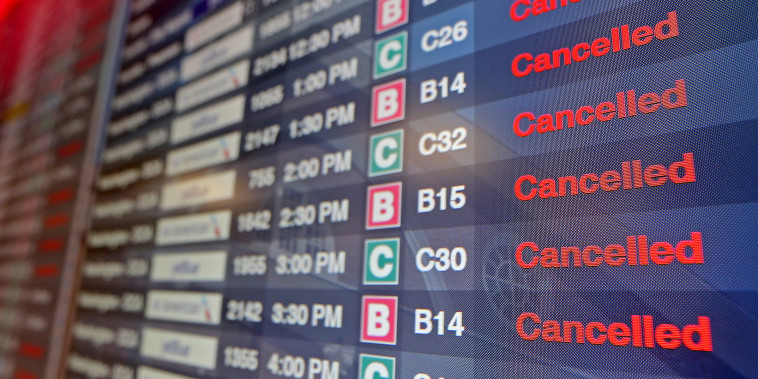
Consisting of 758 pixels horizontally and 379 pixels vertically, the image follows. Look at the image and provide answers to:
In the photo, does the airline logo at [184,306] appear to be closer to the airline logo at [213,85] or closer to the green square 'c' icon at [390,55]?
the airline logo at [213,85]

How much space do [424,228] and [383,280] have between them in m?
0.12

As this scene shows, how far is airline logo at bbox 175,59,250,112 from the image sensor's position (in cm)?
133

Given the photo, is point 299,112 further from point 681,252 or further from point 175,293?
point 681,252

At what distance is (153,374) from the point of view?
1.33 meters

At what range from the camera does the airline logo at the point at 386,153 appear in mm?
952

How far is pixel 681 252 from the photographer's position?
640mm

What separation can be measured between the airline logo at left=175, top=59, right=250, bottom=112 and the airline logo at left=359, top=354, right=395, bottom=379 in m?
0.74

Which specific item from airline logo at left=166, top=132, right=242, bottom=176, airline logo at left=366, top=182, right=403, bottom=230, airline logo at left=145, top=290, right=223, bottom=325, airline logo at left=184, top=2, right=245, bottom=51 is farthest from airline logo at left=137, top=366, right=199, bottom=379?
airline logo at left=184, top=2, right=245, bottom=51

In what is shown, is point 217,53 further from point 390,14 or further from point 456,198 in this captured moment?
point 456,198

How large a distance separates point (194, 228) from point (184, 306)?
7.3 inches

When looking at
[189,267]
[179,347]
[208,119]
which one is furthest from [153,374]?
[208,119]

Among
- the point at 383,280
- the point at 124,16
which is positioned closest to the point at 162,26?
the point at 124,16

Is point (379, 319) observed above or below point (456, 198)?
below

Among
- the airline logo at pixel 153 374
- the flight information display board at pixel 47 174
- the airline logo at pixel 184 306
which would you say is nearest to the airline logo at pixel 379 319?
the airline logo at pixel 184 306
